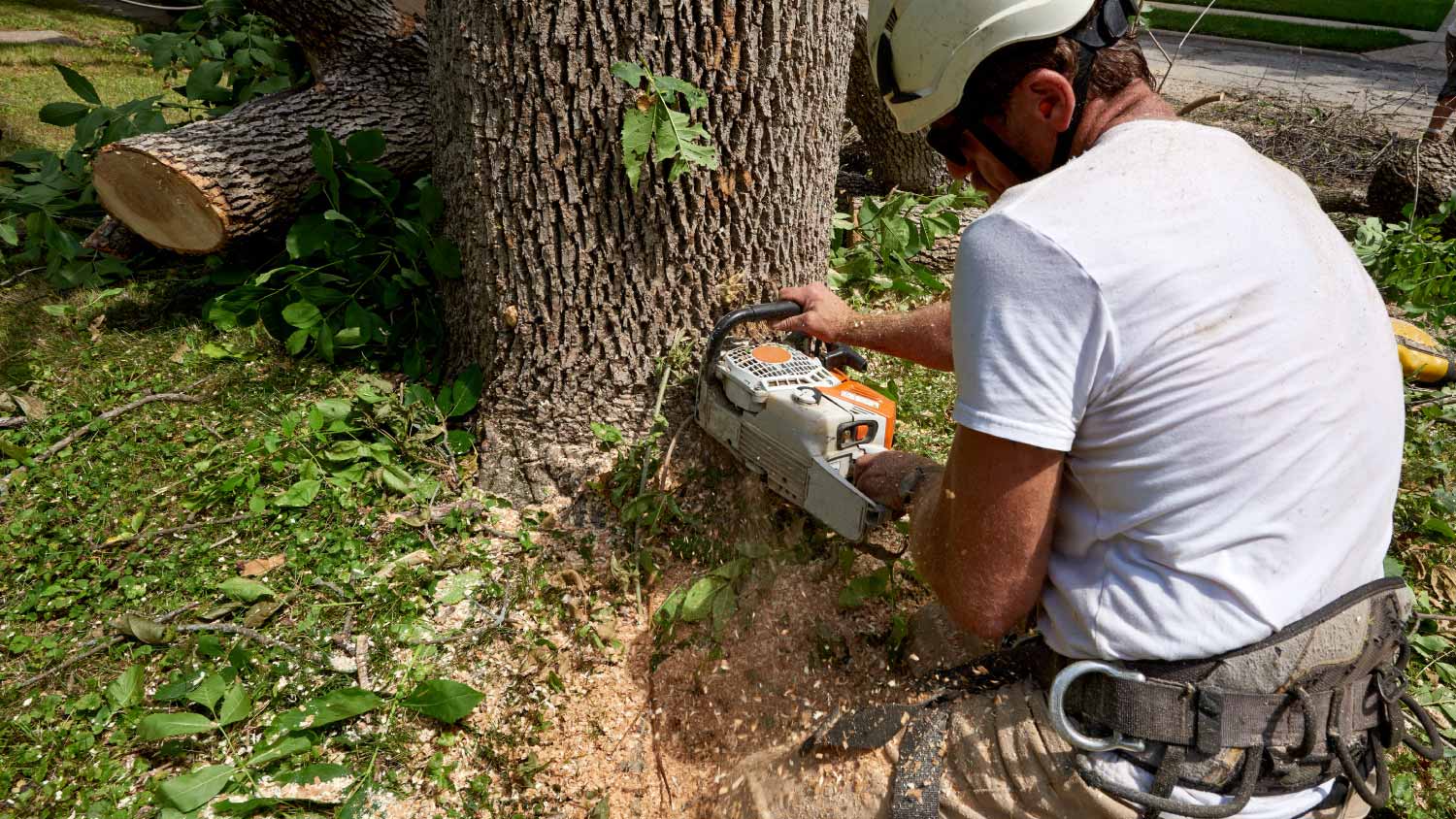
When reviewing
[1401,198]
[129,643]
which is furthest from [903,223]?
[1401,198]

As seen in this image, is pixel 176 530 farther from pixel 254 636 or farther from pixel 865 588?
pixel 865 588

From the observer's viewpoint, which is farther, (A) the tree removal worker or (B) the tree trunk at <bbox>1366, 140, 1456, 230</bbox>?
(B) the tree trunk at <bbox>1366, 140, 1456, 230</bbox>

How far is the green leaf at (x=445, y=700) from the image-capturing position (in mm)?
2068

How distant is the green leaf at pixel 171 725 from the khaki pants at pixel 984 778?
4.34 feet

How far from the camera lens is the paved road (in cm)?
876

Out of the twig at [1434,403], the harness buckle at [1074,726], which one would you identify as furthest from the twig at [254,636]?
the twig at [1434,403]

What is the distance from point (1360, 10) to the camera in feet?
45.3

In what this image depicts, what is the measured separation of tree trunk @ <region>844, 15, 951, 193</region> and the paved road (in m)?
5.00

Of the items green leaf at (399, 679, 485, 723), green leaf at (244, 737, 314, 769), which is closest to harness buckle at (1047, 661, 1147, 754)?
green leaf at (399, 679, 485, 723)

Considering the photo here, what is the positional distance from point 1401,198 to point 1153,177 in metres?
5.24

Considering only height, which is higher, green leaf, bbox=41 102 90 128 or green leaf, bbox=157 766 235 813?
green leaf, bbox=41 102 90 128

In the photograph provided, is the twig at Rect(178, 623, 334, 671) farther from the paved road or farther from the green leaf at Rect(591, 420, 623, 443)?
the paved road

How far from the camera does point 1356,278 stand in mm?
1358

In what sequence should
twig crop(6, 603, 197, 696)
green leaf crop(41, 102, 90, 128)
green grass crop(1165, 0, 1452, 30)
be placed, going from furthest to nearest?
green grass crop(1165, 0, 1452, 30)
green leaf crop(41, 102, 90, 128)
twig crop(6, 603, 197, 696)
